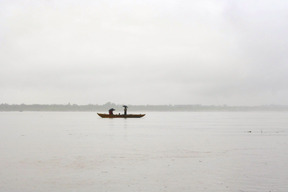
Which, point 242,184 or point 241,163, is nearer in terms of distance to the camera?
point 242,184

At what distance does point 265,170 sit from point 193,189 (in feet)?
23.9

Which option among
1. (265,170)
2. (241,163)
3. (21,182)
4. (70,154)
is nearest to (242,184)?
(265,170)

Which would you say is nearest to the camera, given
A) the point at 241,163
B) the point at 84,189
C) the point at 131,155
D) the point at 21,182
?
the point at 84,189

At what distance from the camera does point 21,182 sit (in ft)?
70.3

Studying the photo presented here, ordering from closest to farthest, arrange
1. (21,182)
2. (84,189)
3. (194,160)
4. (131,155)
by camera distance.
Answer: (84,189), (21,182), (194,160), (131,155)

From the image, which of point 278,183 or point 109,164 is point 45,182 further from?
point 278,183

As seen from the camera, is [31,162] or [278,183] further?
[31,162]

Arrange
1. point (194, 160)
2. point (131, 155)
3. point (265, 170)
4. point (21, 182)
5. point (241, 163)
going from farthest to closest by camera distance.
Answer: point (131, 155), point (194, 160), point (241, 163), point (265, 170), point (21, 182)

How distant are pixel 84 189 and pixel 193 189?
18.1 ft

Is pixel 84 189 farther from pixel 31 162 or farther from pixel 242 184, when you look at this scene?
pixel 31 162

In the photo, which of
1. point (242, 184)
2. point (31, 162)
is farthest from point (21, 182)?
point (242, 184)

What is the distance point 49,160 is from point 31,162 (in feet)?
5.14

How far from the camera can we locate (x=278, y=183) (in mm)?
20953

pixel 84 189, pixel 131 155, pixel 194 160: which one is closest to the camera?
pixel 84 189
